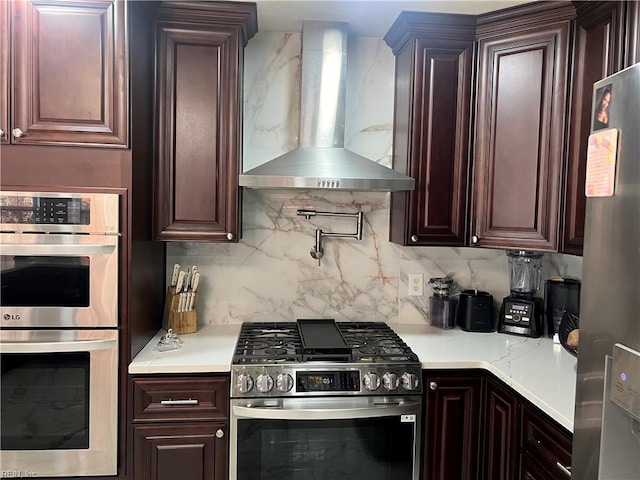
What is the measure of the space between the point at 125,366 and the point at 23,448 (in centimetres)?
48

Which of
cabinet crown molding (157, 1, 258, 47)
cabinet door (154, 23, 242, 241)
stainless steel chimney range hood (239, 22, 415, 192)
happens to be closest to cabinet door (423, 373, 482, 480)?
stainless steel chimney range hood (239, 22, 415, 192)

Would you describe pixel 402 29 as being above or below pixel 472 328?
above

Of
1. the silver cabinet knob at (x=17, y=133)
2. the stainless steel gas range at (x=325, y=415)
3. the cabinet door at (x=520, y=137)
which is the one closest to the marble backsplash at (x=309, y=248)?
the cabinet door at (x=520, y=137)

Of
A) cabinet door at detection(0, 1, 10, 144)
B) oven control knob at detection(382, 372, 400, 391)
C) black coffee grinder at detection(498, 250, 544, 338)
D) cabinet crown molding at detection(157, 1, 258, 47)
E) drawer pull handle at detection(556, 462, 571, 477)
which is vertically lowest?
drawer pull handle at detection(556, 462, 571, 477)

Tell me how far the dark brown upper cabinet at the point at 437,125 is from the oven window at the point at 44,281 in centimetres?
144

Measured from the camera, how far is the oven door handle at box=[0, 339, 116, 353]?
1.87m

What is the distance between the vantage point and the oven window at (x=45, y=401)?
189 cm

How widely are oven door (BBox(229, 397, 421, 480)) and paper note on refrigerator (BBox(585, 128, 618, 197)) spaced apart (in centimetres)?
121

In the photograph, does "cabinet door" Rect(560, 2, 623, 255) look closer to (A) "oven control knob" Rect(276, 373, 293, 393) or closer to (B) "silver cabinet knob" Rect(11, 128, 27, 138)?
(A) "oven control knob" Rect(276, 373, 293, 393)

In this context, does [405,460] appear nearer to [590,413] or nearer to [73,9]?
[590,413]

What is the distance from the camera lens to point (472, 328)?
2.57m

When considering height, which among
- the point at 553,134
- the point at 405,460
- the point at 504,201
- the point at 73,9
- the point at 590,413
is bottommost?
the point at 405,460

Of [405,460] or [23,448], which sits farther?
[405,460]

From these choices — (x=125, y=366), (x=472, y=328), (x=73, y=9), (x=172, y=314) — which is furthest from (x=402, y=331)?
(x=73, y=9)
